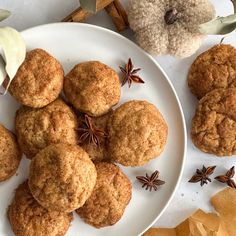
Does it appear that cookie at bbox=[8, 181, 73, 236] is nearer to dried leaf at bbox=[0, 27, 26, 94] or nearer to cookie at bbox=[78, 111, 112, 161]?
cookie at bbox=[78, 111, 112, 161]

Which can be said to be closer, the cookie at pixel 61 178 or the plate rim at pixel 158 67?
the cookie at pixel 61 178

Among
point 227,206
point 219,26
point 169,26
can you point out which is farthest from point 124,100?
point 227,206

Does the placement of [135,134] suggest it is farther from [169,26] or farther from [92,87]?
[169,26]

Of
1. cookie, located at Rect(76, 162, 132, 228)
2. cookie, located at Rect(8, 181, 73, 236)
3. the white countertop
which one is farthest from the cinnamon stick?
cookie, located at Rect(8, 181, 73, 236)

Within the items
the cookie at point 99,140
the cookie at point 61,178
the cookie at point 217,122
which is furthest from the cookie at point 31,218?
the cookie at point 217,122

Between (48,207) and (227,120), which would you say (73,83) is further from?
(227,120)

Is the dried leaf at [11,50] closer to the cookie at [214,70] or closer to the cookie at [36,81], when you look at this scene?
the cookie at [36,81]

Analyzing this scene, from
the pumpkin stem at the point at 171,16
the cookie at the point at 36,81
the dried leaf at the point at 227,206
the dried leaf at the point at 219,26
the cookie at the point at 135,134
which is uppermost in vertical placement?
the cookie at the point at 36,81
